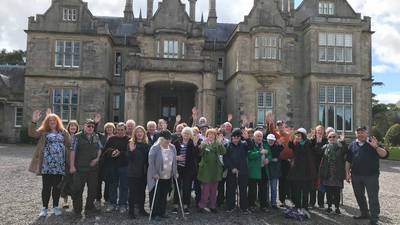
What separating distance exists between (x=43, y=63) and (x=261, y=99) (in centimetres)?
1518

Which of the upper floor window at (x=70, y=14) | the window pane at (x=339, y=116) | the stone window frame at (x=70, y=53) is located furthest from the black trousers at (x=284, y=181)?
the upper floor window at (x=70, y=14)

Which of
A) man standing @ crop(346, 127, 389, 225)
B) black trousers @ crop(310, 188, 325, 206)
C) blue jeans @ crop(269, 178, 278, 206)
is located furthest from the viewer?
black trousers @ crop(310, 188, 325, 206)

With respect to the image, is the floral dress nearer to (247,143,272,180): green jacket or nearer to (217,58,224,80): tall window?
(247,143,272,180): green jacket

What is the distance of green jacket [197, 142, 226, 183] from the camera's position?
8.78 metres

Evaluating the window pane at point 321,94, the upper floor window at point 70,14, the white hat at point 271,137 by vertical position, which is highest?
the upper floor window at point 70,14

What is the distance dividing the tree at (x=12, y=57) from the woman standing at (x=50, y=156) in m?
48.4

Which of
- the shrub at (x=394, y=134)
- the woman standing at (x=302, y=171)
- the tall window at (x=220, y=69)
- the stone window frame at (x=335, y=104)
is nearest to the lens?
the woman standing at (x=302, y=171)

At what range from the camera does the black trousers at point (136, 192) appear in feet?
26.7

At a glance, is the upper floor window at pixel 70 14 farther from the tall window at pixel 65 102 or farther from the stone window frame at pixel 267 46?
the stone window frame at pixel 267 46

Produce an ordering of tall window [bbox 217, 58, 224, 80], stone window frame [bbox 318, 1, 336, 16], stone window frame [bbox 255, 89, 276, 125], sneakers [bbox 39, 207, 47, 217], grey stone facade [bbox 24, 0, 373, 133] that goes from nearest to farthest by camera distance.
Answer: sneakers [bbox 39, 207, 47, 217]
grey stone facade [bbox 24, 0, 373, 133]
stone window frame [bbox 255, 89, 276, 125]
stone window frame [bbox 318, 1, 336, 16]
tall window [bbox 217, 58, 224, 80]

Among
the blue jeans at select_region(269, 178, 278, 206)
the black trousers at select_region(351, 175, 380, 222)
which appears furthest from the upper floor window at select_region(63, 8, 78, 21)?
the black trousers at select_region(351, 175, 380, 222)

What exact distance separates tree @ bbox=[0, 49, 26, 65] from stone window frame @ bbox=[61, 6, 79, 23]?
28292 millimetres

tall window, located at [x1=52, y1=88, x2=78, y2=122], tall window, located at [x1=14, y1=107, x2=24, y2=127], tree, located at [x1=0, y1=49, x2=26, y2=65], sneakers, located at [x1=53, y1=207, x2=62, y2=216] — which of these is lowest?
sneakers, located at [x1=53, y1=207, x2=62, y2=216]

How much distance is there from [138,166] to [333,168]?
445 centimetres
